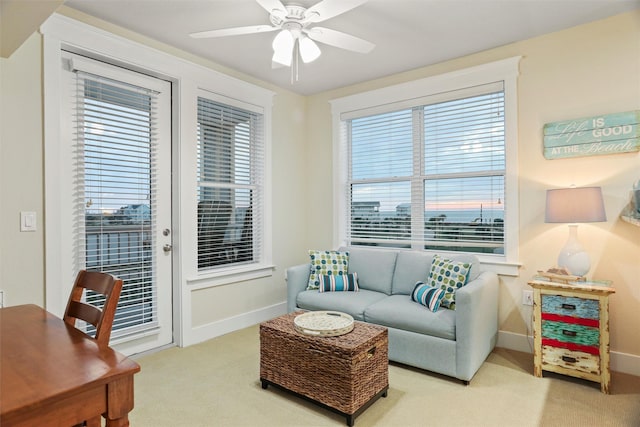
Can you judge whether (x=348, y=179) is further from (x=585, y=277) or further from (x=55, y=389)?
(x=55, y=389)

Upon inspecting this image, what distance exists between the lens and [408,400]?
2.34 metres

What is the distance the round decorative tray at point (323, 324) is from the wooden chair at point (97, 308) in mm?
1158

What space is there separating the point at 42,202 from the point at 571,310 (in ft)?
11.9

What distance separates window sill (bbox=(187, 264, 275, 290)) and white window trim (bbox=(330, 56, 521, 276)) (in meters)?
0.88

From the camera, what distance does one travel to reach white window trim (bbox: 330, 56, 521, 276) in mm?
3176

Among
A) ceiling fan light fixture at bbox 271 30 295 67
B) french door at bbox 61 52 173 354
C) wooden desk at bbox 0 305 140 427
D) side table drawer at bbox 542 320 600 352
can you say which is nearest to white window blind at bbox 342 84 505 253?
side table drawer at bbox 542 320 600 352

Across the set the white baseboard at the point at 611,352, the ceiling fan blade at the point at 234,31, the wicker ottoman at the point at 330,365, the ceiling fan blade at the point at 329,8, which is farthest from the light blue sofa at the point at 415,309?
the ceiling fan blade at the point at 234,31

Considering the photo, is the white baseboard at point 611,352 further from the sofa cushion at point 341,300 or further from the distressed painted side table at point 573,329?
the sofa cushion at point 341,300

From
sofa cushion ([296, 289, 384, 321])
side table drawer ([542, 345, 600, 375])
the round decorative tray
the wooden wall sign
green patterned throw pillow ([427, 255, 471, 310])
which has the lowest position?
side table drawer ([542, 345, 600, 375])

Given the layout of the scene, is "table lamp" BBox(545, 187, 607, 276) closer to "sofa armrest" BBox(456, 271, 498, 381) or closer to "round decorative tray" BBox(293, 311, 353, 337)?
"sofa armrest" BBox(456, 271, 498, 381)

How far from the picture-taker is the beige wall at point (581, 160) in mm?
2707

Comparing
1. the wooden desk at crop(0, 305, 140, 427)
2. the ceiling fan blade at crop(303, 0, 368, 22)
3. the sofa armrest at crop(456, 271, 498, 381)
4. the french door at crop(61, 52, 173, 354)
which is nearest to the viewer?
the wooden desk at crop(0, 305, 140, 427)

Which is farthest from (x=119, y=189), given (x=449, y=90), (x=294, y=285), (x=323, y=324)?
(x=449, y=90)

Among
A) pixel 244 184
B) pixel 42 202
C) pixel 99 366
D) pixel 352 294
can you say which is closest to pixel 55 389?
pixel 99 366
